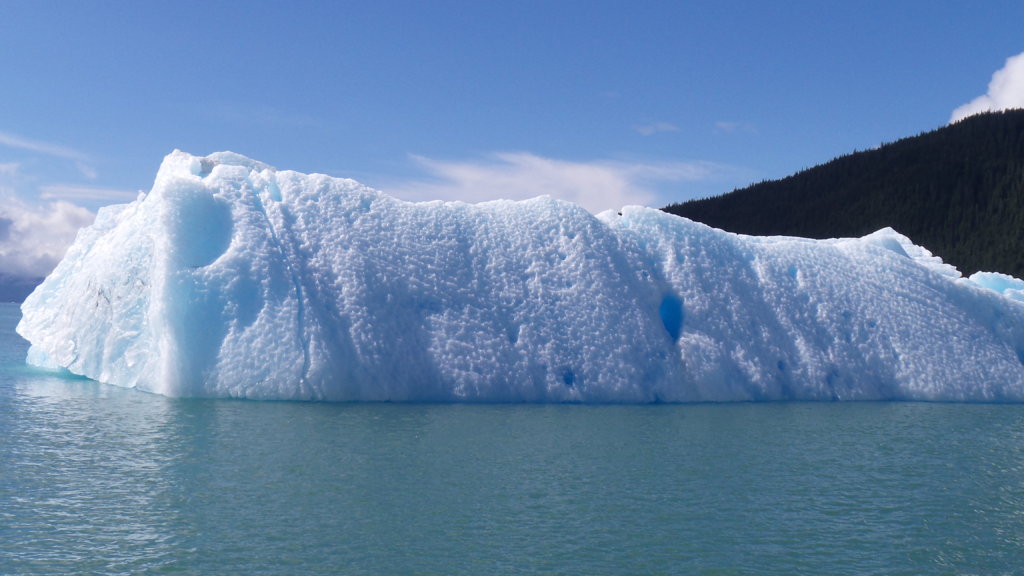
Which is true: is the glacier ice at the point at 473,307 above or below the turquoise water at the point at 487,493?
above

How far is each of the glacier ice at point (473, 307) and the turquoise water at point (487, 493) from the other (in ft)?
4.12

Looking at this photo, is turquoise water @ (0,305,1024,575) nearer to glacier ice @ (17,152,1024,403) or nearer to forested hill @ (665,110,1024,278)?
glacier ice @ (17,152,1024,403)

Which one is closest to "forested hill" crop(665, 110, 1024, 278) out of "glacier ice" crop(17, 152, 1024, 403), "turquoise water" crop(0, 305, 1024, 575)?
"glacier ice" crop(17, 152, 1024, 403)

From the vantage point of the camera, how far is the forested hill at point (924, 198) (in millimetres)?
54562

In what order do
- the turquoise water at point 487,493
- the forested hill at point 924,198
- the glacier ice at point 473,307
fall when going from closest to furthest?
1. the turquoise water at point 487,493
2. the glacier ice at point 473,307
3. the forested hill at point 924,198

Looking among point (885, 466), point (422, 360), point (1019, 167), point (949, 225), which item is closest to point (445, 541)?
point (885, 466)

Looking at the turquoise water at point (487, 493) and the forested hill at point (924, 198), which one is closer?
the turquoise water at point (487, 493)

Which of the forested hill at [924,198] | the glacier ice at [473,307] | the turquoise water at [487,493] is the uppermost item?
the forested hill at [924,198]

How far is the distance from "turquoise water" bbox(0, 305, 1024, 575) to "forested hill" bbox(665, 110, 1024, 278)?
154 feet

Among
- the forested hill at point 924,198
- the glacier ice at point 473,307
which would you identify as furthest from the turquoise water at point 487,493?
the forested hill at point 924,198

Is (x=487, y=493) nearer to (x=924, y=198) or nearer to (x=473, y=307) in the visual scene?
(x=473, y=307)

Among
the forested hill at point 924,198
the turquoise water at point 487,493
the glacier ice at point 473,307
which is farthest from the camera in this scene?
the forested hill at point 924,198

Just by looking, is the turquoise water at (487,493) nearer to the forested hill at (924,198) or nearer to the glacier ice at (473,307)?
the glacier ice at (473,307)

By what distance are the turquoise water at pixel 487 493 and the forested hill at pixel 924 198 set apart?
46898mm
